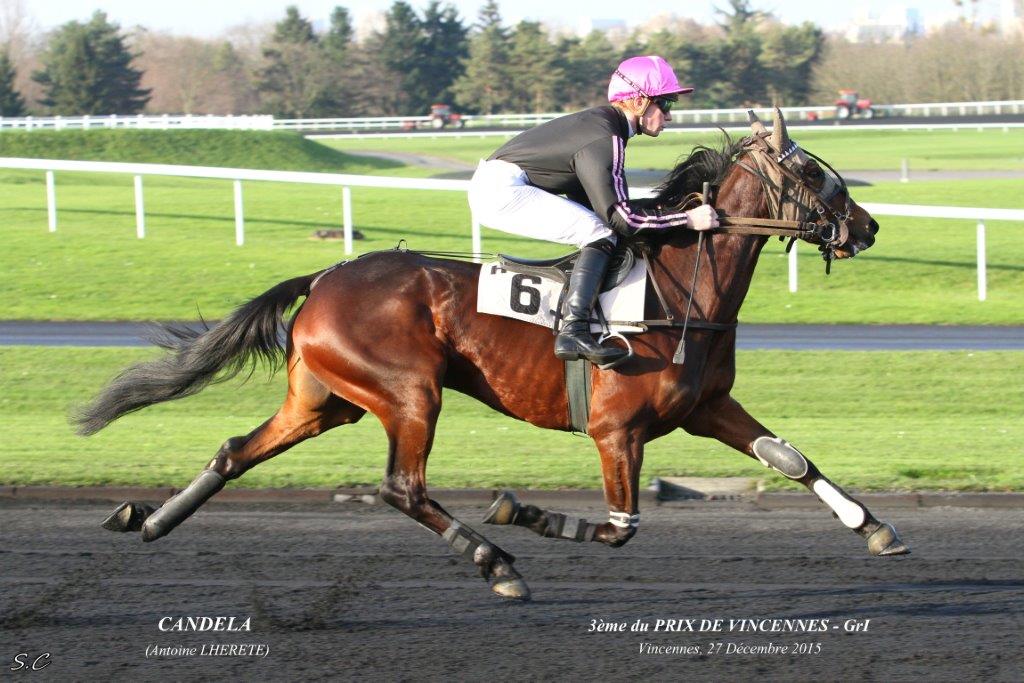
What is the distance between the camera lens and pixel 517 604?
5.52 metres

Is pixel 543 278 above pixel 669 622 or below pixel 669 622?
above

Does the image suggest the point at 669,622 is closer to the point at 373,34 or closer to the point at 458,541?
the point at 458,541

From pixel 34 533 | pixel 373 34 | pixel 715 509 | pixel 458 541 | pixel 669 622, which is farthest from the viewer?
pixel 373 34

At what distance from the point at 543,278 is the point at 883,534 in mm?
1775

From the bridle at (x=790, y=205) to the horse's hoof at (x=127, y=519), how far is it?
9.17 ft

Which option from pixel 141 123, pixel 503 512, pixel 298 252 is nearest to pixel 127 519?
pixel 503 512

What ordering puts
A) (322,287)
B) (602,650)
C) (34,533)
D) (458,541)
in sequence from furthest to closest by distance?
1. (34,533)
2. (322,287)
3. (458,541)
4. (602,650)

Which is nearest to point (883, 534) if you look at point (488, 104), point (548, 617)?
point (548, 617)

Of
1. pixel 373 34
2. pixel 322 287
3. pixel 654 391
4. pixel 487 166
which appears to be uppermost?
pixel 373 34

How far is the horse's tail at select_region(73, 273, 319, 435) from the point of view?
6.23 m

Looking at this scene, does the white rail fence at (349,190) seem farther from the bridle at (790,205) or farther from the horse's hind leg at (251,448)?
the bridle at (790,205)

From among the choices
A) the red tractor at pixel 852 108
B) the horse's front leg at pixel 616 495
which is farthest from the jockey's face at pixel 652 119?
the red tractor at pixel 852 108

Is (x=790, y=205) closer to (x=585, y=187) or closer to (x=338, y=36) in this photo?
(x=585, y=187)

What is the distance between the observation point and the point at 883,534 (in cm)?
570
